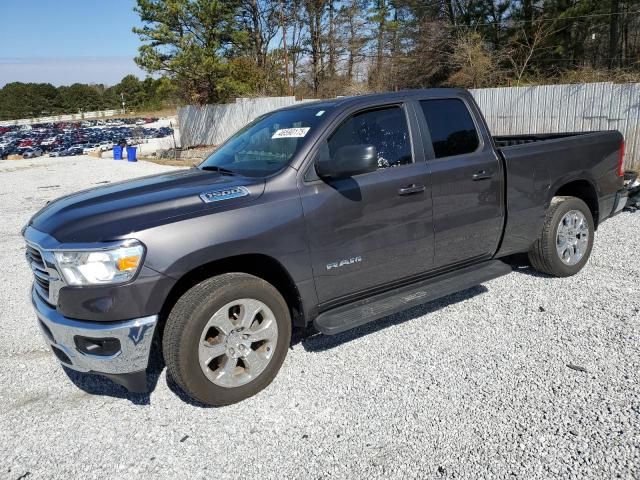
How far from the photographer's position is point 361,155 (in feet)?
10.4

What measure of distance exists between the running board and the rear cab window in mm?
991

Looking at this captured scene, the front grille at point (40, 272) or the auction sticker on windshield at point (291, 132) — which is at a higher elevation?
the auction sticker on windshield at point (291, 132)

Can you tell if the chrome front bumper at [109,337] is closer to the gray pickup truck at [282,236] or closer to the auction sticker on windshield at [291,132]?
the gray pickup truck at [282,236]

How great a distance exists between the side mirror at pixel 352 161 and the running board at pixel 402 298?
96cm

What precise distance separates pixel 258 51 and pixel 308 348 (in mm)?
39285

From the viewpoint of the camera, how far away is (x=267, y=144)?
3.83 m

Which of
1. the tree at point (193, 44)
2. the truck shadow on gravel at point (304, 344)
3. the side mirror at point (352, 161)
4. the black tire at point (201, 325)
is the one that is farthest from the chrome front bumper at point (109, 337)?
the tree at point (193, 44)

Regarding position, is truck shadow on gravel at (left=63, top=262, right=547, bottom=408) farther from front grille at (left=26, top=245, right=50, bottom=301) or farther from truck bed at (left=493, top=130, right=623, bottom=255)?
front grille at (left=26, top=245, right=50, bottom=301)

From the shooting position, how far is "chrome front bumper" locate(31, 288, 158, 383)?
2.78 meters

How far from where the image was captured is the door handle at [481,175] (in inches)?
161

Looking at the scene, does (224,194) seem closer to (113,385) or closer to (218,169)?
(218,169)

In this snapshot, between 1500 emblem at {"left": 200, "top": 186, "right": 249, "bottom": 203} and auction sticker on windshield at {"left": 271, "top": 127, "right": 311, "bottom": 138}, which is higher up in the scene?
auction sticker on windshield at {"left": 271, "top": 127, "right": 311, "bottom": 138}

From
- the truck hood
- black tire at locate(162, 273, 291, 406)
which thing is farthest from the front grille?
black tire at locate(162, 273, 291, 406)

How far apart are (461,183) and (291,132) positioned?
1.43 m
